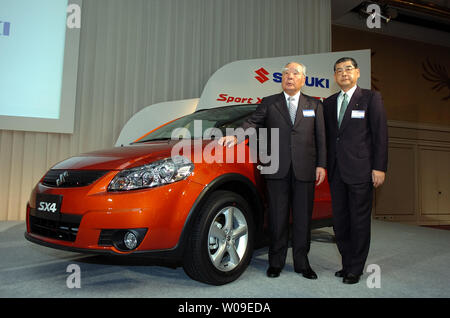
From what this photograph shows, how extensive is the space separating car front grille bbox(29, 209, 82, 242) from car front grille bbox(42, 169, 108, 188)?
0.55 feet

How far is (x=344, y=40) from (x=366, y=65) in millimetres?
3388

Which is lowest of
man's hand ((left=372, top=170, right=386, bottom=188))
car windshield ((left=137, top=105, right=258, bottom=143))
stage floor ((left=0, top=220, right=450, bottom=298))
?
stage floor ((left=0, top=220, right=450, bottom=298))

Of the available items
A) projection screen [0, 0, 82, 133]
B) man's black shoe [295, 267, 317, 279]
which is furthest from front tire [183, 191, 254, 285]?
projection screen [0, 0, 82, 133]

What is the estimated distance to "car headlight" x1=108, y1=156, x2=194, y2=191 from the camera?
1.64 metres

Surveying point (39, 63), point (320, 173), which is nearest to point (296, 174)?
point (320, 173)

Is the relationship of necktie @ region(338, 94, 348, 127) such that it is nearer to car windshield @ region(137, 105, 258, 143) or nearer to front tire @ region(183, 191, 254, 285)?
car windshield @ region(137, 105, 258, 143)

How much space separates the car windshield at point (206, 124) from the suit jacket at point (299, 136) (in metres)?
0.21

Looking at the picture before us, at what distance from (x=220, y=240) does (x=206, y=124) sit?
918 millimetres

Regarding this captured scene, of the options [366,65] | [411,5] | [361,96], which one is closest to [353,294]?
[361,96]

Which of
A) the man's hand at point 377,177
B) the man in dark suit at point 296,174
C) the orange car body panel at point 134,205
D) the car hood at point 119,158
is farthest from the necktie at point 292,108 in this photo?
the car hood at point 119,158

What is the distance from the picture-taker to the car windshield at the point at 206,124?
2279mm

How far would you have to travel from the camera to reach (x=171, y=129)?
254cm

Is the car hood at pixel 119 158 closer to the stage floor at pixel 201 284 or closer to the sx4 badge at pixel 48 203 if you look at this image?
the sx4 badge at pixel 48 203

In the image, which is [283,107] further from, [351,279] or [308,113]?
[351,279]
